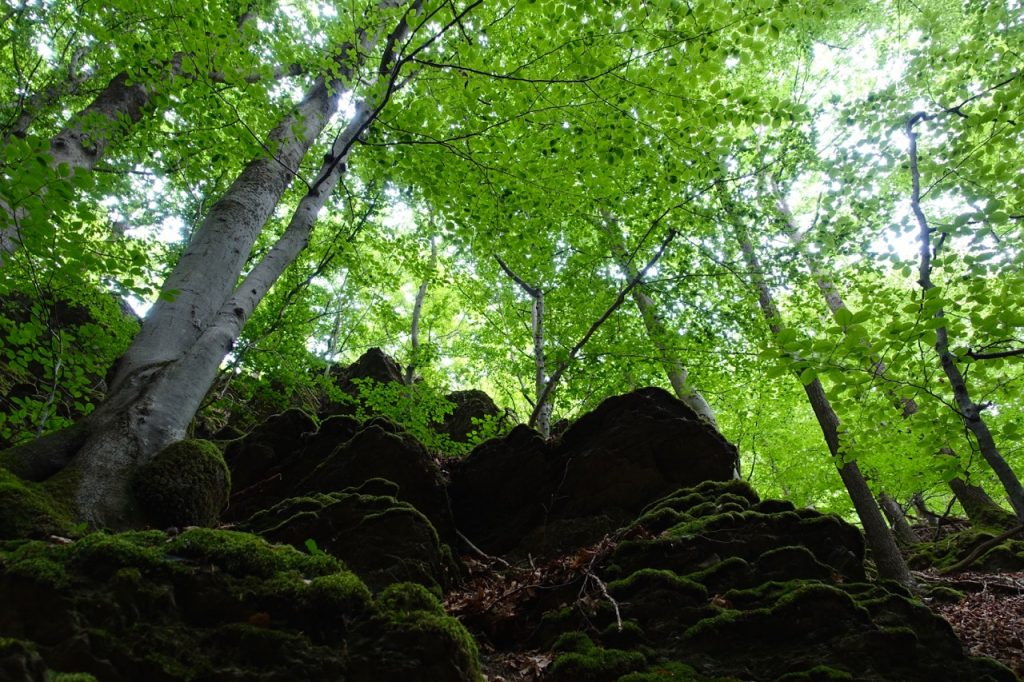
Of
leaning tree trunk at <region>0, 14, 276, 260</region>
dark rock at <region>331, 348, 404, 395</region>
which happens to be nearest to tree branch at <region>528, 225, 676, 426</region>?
dark rock at <region>331, 348, 404, 395</region>

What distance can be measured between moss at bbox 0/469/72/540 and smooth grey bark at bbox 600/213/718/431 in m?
8.39

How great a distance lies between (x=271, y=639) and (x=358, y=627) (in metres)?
0.41

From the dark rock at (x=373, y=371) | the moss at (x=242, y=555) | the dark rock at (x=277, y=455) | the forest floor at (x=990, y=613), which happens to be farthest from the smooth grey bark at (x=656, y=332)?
the dark rock at (x=373, y=371)

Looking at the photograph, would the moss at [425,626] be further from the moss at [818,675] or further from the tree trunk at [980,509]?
the tree trunk at [980,509]

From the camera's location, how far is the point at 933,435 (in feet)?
16.3

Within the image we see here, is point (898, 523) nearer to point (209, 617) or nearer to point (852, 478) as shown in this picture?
point (852, 478)

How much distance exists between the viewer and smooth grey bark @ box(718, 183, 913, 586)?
845cm

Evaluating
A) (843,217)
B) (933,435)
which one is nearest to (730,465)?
(933,435)

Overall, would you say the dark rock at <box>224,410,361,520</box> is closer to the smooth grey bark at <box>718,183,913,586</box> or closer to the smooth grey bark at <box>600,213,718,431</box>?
the smooth grey bark at <box>600,213,718,431</box>

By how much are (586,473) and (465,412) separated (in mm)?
7406

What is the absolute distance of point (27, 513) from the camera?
311 centimetres

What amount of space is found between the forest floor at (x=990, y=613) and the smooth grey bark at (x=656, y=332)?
4.16 meters

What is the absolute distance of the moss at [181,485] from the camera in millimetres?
3746

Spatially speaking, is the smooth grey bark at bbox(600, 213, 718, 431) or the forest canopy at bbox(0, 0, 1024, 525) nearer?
the forest canopy at bbox(0, 0, 1024, 525)
